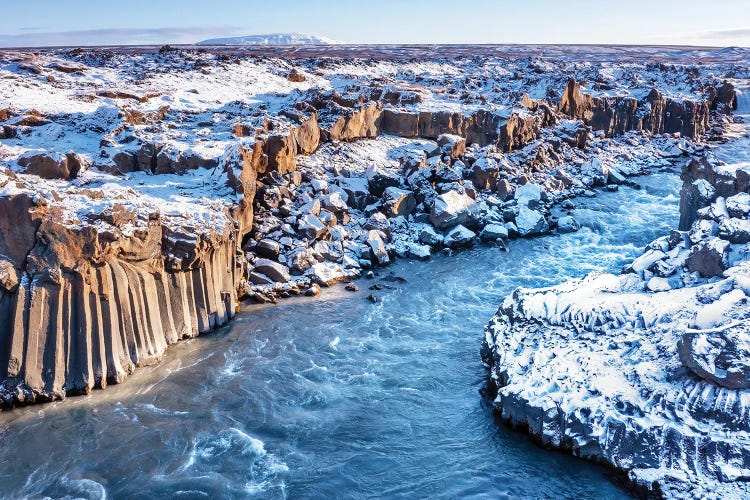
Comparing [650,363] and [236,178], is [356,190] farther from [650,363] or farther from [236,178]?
[650,363]

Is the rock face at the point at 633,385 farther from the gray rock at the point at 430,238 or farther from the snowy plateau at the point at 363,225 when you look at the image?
the gray rock at the point at 430,238

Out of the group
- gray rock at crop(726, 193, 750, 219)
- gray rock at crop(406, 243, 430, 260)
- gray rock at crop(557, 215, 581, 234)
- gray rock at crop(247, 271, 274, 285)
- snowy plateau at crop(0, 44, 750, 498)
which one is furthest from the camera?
gray rock at crop(557, 215, 581, 234)

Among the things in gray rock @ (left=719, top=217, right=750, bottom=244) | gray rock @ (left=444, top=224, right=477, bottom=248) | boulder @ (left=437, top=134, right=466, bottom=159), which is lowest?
gray rock @ (left=444, top=224, right=477, bottom=248)

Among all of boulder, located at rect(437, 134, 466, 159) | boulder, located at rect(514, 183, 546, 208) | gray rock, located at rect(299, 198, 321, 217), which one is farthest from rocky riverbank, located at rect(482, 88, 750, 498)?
boulder, located at rect(437, 134, 466, 159)

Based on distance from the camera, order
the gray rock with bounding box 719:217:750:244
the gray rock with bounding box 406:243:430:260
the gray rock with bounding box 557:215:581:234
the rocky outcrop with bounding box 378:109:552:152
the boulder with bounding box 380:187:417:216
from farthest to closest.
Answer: the rocky outcrop with bounding box 378:109:552:152 → the gray rock with bounding box 557:215:581:234 → the boulder with bounding box 380:187:417:216 → the gray rock with bounding box 406:243:430:260 → the gray rock with bounding box 719:217:750:244

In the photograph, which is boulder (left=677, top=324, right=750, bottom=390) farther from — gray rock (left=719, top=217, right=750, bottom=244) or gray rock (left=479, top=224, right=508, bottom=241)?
gray rock (left=479, top=224, right=508, bottom=241)

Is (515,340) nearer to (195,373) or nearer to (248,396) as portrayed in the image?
(248,396)

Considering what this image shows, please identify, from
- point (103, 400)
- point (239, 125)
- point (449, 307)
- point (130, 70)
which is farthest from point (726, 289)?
point (130, 70)

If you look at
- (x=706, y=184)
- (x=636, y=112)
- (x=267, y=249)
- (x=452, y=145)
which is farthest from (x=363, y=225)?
(x=636, y=112)
